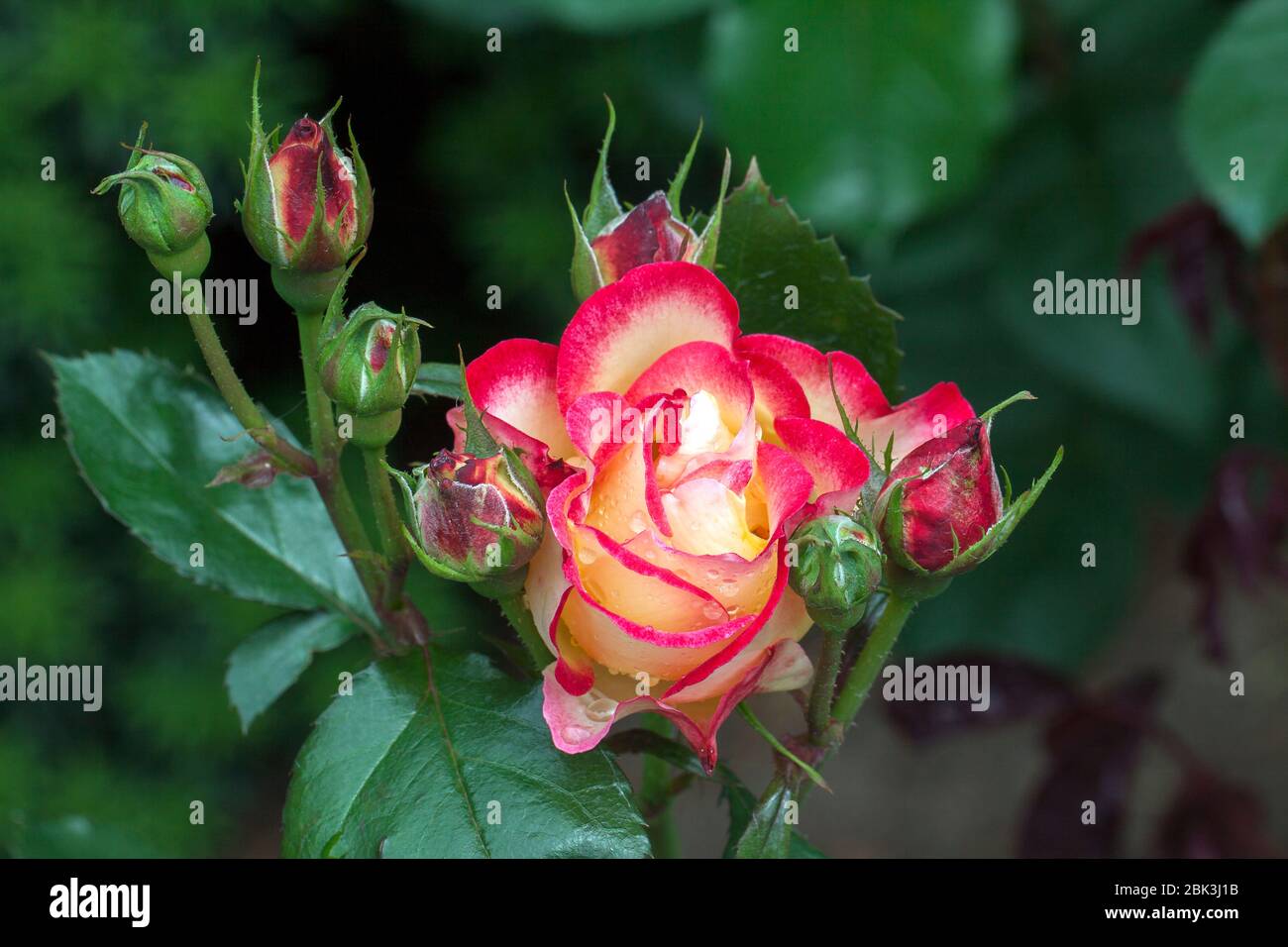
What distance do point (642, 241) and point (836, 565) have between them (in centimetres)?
12

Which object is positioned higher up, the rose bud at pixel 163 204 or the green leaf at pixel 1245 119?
the green leaf at pixel 1245 119

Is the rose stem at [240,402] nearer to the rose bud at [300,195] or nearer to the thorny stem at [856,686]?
the rose bud at [300,195]

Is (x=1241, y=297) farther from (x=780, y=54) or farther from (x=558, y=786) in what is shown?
(x=558, y=786)

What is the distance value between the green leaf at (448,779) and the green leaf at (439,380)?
3.3 inches

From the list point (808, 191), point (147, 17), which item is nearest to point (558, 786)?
point (808, 191)

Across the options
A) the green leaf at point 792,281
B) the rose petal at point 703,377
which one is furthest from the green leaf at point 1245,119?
the rose petal at point 703,377

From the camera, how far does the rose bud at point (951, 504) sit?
345 millimetres

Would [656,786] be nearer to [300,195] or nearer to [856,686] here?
[856,686]

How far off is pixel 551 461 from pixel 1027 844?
73 centimetres

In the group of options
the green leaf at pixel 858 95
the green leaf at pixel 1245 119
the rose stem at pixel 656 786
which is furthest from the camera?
the green leaf at pixel 858 95

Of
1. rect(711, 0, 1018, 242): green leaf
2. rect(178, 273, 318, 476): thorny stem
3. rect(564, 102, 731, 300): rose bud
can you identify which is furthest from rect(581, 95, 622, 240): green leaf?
rect(711, 0, 1018, 242): green leaf

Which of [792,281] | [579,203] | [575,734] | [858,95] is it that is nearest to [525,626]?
[575,734]

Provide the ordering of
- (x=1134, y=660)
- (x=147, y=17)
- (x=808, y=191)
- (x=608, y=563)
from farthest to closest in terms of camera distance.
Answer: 1. (x=1134, y=660)
2. (x=147, y=17)
3. (x=808, y=191)
4. (x=608, y=563)

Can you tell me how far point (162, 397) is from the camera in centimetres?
51
